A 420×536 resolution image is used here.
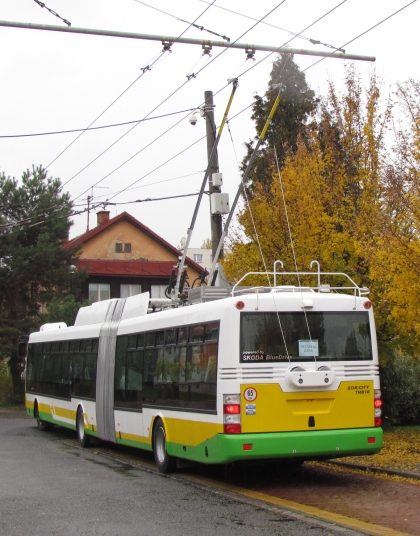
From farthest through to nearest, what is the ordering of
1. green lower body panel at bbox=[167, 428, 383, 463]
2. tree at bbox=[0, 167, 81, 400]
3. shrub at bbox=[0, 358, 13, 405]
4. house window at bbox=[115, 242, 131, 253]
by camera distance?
house window at bbox=[115, 242, 131, 253]
shrub at bbox=[0, 358, 13, 405]
tree at bbox=[0, 167, 81, 400]
green lower body panel at bbox=[167, 428, 383, 463]

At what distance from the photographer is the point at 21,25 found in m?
12.1

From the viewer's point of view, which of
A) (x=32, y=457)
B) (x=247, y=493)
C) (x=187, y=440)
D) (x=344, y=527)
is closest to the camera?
(x=344, y=527)

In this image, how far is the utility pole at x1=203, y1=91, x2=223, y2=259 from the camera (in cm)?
1766

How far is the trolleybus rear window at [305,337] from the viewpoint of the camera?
11.6 m

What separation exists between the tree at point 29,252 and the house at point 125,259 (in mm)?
17631

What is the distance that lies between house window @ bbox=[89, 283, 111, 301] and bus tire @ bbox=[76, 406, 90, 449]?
1616 inches

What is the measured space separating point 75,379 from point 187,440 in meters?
8.05

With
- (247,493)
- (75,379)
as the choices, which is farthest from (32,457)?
(247,493)

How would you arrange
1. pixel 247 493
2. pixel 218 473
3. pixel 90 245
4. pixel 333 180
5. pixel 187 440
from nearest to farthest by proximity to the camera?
1. pixel 247 493
2. pixel 187 440
3. pixel 218 473
4. pixel 333 180
5. pixel 90 245

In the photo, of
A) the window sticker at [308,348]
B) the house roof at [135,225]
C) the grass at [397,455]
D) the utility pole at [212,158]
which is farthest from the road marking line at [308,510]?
the house roof at [135,225]

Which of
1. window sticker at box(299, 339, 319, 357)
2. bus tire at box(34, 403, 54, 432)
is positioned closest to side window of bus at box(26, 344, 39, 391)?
bus tire at box(34, 403, 54, 432)

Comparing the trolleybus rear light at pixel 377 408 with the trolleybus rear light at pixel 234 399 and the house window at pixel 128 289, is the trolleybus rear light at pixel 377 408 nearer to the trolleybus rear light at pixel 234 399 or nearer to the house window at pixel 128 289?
the trolleybus rear light at pixel 234 399

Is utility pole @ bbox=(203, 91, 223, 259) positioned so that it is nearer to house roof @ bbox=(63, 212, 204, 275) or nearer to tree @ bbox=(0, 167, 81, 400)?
Result: tree @ bbox=(0, 167, 81, 400)

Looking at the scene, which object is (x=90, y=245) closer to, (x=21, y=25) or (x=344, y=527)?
(x=21, y=25)
